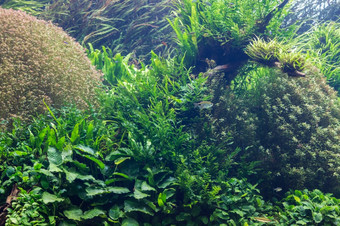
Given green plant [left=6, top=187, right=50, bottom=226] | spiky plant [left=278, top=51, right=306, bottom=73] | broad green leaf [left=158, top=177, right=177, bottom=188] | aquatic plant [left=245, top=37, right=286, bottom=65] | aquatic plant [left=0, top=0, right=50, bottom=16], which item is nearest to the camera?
green plant [left=6, top=187, right=50, bottom=226]

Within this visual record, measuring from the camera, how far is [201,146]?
3.59 m

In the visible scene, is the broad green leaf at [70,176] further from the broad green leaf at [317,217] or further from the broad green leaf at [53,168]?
the broad green leaf at [317,217]

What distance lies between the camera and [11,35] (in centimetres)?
384

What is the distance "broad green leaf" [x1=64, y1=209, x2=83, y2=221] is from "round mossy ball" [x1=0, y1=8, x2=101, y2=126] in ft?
5.53

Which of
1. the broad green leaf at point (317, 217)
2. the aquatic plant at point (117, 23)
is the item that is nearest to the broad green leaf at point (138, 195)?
the broad green leaf at point (317, 217)

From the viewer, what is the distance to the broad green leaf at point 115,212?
8.35ft

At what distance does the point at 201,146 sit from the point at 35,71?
272 cm

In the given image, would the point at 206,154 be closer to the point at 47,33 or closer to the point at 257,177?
the point at 257,177

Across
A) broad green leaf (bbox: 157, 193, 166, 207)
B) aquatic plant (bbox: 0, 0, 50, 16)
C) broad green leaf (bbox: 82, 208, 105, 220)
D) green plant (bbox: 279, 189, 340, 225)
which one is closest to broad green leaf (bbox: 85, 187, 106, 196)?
broad green leaf (bbox: 82, 208, 105, 220)

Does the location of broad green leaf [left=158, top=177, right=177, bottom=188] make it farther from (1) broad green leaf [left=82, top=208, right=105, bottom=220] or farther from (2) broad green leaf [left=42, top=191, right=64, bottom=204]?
(2) broad green leaf [left=42, top=191, right=64, bottom=204]

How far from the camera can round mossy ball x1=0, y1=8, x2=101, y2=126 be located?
11.5 feet

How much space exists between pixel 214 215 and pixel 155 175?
83 centimetres

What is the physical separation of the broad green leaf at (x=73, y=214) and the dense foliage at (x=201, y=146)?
0.02 m

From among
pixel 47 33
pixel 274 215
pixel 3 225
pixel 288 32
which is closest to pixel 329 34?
pixel 288 32
